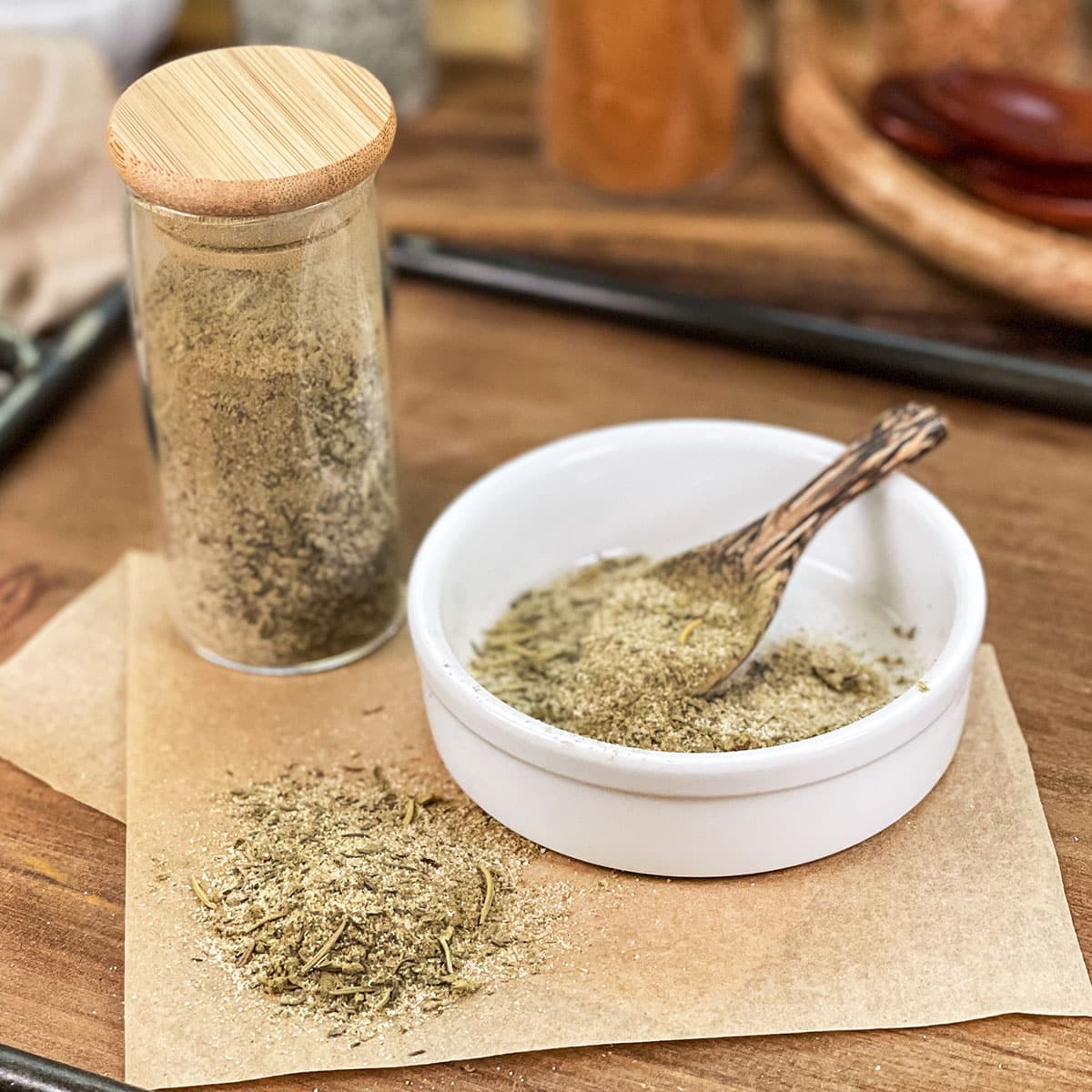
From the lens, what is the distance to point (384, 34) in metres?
1.23

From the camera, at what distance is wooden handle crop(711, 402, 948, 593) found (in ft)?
2.30

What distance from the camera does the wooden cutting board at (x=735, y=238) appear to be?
3.44 ft

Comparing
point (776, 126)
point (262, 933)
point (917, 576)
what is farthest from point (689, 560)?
point (776, 126)

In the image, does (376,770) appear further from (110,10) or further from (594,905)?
(110,10)

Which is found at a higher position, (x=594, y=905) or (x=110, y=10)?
(x=110, y=10)

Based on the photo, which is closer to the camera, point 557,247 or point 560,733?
point 560,733

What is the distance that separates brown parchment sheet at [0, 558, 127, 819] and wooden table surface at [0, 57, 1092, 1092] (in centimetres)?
1

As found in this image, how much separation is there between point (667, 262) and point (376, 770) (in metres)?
0.56

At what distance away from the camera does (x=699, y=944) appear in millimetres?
591

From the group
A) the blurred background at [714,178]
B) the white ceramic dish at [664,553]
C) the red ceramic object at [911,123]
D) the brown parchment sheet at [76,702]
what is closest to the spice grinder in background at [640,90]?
the blurred background at [714,178]

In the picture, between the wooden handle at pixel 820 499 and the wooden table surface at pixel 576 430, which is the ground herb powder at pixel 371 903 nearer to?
the wooden table surface at pixel 576 430

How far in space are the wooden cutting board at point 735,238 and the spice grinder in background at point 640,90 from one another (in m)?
0.02

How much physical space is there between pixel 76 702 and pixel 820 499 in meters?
0.40

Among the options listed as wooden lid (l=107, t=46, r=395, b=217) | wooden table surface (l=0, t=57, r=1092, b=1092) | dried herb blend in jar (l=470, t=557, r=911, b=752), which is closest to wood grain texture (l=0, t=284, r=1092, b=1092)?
wooden table surface (l=0, t=57, r=1092, b=1092)
